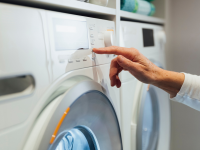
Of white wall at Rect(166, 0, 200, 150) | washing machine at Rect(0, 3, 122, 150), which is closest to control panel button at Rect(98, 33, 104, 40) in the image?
washing machine at Rect(0, 3, 122, 150)

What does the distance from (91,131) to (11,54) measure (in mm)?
392

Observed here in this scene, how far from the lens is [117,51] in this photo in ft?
1.89

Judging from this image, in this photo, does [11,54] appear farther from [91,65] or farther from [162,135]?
[162,135]

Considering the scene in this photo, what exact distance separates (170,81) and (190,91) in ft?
0.34

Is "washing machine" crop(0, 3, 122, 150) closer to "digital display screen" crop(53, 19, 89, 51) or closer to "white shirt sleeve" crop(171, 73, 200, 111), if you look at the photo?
"digital display screen" crop(53, 19, 89, 51)

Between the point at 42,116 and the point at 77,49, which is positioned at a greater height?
the point at 77,49

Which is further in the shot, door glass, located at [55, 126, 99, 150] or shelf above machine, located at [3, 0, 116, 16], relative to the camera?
door glass, located at [55, 126, 99, 150]

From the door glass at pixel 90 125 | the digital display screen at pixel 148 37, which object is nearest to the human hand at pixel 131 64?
the door glass at pixel 90 125

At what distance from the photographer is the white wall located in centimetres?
126

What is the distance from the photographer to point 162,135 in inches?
50.3

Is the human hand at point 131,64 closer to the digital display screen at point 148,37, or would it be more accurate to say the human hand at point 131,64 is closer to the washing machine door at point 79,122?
the washing machine door at point 79,122

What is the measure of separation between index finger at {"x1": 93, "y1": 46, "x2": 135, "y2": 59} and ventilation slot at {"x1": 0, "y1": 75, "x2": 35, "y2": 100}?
0.23m

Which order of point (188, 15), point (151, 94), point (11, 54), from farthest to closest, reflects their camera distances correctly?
1. point (188, 15)
2. point (151, 94)
3. point (11, 54)

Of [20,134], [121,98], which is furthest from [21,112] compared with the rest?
[121,98]
